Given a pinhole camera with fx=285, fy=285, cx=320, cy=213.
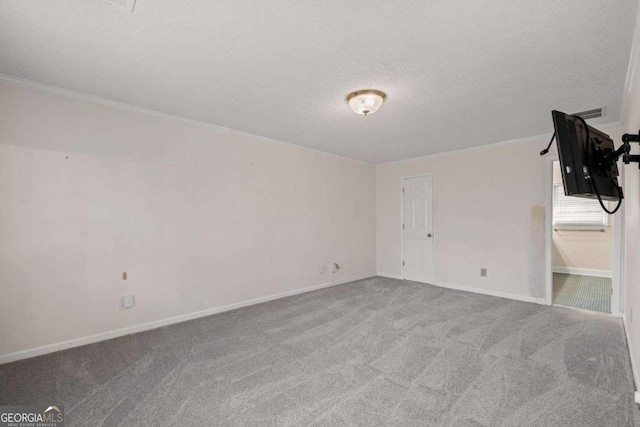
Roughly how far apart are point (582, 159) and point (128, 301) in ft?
13.4

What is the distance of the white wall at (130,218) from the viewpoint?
2496 millimetres

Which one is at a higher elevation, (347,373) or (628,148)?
(628,148)

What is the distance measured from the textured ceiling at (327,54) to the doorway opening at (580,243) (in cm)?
371

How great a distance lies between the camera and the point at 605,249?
5.75 m

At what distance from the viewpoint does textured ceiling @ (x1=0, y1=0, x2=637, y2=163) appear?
1.65m

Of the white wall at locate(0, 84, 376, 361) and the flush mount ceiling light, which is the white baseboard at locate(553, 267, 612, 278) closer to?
the white wall at locate(0, 84, 376, 361)

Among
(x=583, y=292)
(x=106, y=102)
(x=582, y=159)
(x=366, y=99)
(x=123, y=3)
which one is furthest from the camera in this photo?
(x=583, y=292)

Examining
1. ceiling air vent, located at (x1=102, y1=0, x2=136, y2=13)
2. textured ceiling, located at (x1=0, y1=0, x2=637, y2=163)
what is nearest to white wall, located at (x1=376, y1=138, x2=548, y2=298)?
textured ceiling, located at (x1=0, y1=0, x2=637, y2=163)

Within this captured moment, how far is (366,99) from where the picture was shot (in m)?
2.64

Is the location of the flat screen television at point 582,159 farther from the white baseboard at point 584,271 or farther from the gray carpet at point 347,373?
the white baseboard at point 584,271

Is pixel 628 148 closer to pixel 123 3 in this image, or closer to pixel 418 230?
pixel 123 3

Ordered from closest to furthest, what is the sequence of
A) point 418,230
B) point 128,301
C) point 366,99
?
point 366,99
point 128,301
point 418,230

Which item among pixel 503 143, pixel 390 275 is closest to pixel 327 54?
pixel 503 143

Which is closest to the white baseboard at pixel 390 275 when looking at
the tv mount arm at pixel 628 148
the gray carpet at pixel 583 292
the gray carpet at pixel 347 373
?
the gray carpet at pixel 347 373
